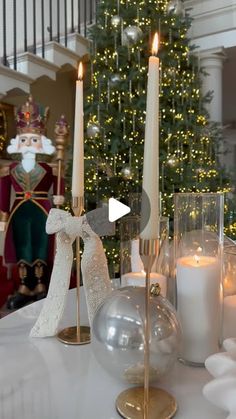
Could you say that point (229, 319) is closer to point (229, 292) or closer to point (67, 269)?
point (229, 292)

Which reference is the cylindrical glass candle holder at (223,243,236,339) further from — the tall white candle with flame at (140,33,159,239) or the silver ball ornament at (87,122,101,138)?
the silver ball ornament at (87,122,101,138)

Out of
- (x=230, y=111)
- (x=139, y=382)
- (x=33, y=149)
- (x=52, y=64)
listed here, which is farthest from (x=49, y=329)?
(x=230, y=111)

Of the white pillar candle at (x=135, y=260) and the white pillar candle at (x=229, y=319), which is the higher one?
the white pillar candle at (x=135, y=260)

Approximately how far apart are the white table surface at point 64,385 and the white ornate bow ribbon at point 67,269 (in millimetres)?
33

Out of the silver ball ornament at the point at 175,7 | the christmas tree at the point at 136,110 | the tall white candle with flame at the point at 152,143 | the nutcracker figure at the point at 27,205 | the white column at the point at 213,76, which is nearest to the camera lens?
the tall white candle with flame at the point at 152,143

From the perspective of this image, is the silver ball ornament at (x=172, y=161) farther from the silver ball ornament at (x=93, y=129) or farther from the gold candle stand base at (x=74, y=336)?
the gold candle stand base at (x=74, y=336)

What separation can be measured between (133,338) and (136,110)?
2066 millimetres

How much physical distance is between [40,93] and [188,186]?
5.68 ft

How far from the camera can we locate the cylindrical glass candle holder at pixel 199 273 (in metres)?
0.48

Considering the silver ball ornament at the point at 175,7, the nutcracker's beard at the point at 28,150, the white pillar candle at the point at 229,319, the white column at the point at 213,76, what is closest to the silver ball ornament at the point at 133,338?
the white pillar candle at the point at 229,319

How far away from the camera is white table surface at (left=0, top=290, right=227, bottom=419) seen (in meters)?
0.40

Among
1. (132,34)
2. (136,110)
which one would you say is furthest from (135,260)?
(132,34)

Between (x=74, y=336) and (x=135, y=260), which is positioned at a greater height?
(x=135, y=260)

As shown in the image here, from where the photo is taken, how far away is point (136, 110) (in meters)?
2.34
